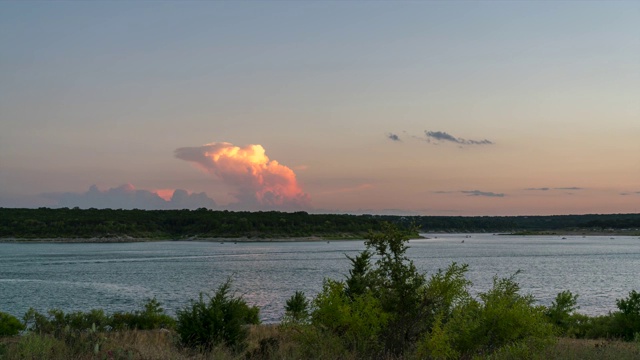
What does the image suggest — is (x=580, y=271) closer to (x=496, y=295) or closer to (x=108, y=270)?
(x=108, y=270)

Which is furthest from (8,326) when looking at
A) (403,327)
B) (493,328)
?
(493,328)

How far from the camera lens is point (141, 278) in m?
85.8

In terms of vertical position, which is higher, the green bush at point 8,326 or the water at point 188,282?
the green bush at point 8,326

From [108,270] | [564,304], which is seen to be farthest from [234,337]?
[108,270]

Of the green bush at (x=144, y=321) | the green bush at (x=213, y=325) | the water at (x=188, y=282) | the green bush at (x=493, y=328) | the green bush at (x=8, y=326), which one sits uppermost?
the green bush at (x=493, y=328)

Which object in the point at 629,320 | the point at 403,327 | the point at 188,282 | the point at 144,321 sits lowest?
the point at 188,282

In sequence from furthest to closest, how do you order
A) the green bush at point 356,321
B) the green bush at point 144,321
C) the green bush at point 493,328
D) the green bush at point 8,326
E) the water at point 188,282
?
the water at point 188,282
the green bush at point 144,321
the green bush at point 8,326
the green bush at point 356,321
the green bush at point 493,328

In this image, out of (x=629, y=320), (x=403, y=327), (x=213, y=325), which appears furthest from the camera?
(x=629, y=320)

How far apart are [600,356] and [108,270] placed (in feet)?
305

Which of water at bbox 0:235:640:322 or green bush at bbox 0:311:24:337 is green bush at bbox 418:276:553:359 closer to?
green bush at bbox 0:311:24:337

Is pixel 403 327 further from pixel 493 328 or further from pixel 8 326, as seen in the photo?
pixel 8 326

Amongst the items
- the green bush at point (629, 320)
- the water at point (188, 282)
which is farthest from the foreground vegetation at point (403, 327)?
the water at point (188, 282)

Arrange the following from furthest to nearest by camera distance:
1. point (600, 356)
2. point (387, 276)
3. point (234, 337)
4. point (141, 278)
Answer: point (141, 278)
point (234, 337)
point (387, 276)
point (600, 356)

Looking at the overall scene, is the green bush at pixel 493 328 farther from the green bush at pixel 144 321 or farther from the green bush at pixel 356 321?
the green bush at pixel 144 321
